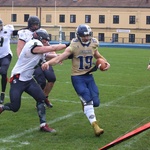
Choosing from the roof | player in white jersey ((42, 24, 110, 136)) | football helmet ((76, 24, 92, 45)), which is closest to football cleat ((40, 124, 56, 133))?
player in white jersey ((42, 24, 110, 136))

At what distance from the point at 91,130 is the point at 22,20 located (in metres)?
57.6

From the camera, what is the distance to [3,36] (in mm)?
9914

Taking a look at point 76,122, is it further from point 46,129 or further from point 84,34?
point 84,34

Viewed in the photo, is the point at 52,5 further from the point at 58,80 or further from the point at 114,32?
the point at 58,80

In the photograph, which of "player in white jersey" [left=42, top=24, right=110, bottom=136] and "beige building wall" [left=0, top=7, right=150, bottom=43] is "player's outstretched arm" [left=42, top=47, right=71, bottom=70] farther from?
"beige building wall" [left=0, top=7, right=150, bottom=43]

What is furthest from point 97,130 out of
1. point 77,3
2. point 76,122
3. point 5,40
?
point 77,3

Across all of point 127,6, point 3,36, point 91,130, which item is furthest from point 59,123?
point 127,6

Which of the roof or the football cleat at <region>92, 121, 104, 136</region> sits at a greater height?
the roof

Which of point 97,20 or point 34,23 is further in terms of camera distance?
point 97,20

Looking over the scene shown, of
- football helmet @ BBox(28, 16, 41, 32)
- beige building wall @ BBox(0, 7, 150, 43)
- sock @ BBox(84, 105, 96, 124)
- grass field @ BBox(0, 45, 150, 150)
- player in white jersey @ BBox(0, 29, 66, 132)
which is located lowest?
grass field @ BBox(0, 45, 150, 150)

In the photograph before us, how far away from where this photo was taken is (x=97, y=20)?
61.2 meters

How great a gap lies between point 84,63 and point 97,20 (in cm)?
5452

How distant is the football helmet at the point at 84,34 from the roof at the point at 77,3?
53.3m

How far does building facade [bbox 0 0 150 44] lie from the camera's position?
196 ft
